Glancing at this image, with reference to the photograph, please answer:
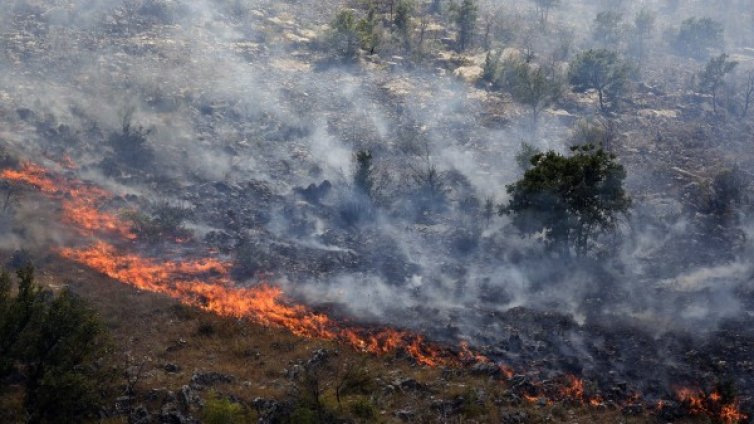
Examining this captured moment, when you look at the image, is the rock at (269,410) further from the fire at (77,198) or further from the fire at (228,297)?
the fire at (77,198)

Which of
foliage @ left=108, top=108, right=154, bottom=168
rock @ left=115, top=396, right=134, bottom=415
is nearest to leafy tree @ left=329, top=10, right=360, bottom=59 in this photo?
foliage @ left=108, top=108, right=154, bottom=168

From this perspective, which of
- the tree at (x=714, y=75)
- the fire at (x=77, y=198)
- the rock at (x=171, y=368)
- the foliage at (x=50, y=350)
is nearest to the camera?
the foliage at (x=50, y=350)

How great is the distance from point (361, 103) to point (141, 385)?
3293 cm

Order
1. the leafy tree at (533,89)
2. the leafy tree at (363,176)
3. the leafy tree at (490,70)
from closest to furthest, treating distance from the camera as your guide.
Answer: the leafy tree at (363,176) → the leafy tree at (533,89) → the leafy tree at (490,70)

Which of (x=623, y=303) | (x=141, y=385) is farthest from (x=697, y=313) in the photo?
(x=141, y=385)

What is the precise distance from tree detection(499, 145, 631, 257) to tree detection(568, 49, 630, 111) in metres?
22.8

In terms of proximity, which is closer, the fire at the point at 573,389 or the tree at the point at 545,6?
the fire at the point at 573,389

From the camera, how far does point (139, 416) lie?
17812 mm

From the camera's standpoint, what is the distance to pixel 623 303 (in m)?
29.8

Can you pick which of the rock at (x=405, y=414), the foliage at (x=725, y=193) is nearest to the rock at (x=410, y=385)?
the rock at (x=405, y=414)

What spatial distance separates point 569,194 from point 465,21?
111 feet

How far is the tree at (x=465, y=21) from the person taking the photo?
5828 centimetres

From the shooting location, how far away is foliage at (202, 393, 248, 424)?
17062 millimetres

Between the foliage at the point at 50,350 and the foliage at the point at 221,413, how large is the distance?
3.33m
